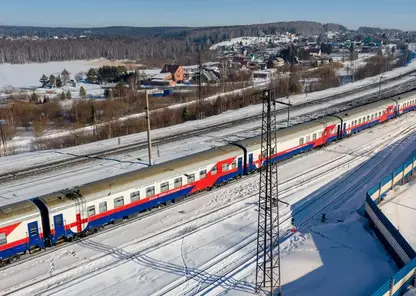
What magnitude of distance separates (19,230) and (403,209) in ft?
77.9

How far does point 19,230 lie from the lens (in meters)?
18.6

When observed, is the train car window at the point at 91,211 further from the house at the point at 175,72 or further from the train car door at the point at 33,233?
the house at the point at 175,72

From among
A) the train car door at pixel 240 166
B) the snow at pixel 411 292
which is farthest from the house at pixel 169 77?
the snow at pixel 411 292

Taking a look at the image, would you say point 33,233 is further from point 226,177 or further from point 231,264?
point 226,177

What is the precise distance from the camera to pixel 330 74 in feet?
320

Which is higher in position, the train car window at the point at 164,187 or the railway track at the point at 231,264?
the train car window at the point at 164,187

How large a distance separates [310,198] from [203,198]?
25.6 ft

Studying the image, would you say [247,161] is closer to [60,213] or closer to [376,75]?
[60,213]

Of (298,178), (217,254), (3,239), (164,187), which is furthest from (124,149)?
(217,254)

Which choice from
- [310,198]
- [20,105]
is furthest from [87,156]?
[20,105]

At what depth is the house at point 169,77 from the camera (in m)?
103

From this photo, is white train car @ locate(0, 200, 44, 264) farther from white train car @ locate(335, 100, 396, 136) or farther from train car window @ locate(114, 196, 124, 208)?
white train car @ locate(335, 100, 396, 136)

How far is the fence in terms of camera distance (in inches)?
640

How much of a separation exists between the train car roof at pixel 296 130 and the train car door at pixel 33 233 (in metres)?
16.5
